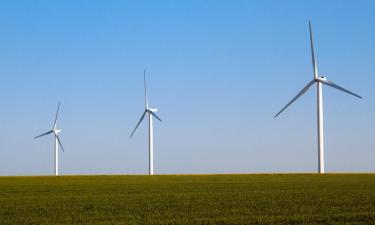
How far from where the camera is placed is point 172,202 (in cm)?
2933

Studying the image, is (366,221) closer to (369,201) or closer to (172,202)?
(369,201)

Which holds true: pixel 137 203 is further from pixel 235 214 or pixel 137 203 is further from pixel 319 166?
pixel 319 166

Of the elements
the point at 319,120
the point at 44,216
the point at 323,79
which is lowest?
the point at 44,216

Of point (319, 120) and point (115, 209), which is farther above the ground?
point (319, 120)

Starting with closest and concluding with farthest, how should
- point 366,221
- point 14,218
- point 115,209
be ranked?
point 366,221, point 14,218, point 115,209

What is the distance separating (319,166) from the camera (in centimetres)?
7256

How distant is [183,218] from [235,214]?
2346 millimetres

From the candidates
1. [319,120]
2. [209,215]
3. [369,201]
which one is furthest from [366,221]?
[319,120]

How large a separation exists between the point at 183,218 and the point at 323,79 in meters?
52.2

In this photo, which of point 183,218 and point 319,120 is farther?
point 319,120

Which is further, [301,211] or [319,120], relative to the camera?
[319,120]

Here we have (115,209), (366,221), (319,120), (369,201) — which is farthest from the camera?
(319,120)

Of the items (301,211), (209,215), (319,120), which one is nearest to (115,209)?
(209,215)

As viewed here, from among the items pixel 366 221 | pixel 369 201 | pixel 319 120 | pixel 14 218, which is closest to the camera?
pixel 366 221
